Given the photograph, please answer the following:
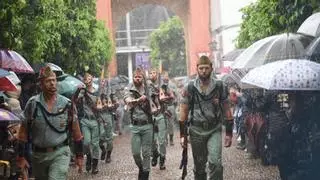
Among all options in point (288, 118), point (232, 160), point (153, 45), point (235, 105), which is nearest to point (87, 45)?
point (235, 105)

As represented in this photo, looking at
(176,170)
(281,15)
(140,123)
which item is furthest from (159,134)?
(281,15)

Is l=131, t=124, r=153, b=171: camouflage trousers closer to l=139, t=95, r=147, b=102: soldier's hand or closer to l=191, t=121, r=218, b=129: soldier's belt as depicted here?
l=139, t=95, r=147, b=102: soldier's hand

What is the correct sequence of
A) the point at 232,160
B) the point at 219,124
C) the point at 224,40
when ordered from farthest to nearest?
1. the point at 224,40
2. the point at 232,160
3. the point at 219,124

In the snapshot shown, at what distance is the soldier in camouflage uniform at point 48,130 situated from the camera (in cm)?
761

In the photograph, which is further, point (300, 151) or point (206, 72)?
point (300, 151)

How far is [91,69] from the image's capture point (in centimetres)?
2291

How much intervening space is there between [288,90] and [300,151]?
0.94 meters

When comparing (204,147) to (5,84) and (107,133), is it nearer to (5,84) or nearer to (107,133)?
(5,84)

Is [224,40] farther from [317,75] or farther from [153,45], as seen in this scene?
[317,75]

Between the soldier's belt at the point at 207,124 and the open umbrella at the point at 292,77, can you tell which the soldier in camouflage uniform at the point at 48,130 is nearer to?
the soldier's belt at the point at 207,124

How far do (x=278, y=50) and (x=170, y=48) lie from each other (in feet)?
124

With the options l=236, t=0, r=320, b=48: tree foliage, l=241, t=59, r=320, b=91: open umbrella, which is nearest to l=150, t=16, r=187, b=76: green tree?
l=236, t=0, r=320, b=48: tree foliage

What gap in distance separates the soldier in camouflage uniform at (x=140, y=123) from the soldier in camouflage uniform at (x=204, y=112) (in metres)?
1.67

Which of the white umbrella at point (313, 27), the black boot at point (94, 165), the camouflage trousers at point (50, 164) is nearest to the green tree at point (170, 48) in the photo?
the black boot at point (94, 165)
